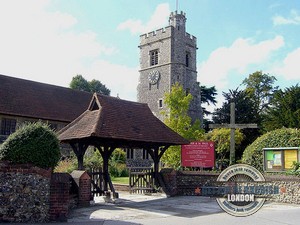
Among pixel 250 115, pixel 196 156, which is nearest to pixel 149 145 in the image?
pixel 196 156

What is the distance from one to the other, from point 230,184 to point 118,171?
15449mm

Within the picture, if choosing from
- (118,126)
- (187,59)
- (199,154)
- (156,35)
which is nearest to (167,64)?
(187,59)

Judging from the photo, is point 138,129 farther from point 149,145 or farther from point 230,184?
point 230,184

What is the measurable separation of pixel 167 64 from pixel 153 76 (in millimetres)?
2865

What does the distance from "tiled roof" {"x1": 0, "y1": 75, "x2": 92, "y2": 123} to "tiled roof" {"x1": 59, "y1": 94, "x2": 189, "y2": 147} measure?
15.2 m

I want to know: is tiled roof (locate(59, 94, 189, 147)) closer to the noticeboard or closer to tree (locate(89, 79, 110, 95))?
the noticeboard

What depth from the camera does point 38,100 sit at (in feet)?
104

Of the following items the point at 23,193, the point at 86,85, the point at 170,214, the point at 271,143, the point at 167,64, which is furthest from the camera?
the point at 86,85

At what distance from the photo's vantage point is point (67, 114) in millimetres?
32344

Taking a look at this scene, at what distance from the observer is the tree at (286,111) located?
26022 mm

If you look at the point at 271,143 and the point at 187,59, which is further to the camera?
the point at 187,59

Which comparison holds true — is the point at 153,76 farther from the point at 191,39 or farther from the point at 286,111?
the point at 286,111

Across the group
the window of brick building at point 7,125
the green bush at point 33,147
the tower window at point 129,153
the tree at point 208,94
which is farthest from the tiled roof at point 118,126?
the tree at point 208,94


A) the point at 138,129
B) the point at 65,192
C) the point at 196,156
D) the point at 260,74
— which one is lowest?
the point at 65,192
